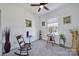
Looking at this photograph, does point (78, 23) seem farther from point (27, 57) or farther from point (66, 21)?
point (27, 57)

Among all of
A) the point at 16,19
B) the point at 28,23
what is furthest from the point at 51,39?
the point at 16,19

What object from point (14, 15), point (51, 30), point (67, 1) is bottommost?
point (51, 30)

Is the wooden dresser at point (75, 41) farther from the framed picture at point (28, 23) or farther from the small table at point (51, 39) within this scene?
the framed picture at point (28, 23)

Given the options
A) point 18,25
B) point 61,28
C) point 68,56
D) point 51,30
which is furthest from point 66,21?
point 18,25

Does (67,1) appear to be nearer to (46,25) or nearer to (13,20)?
(46,25)

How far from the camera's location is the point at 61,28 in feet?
7.00

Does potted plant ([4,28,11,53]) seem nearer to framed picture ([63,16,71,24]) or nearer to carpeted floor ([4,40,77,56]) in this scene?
carpeted floor ([4,40,77,56])

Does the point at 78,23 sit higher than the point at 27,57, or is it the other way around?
the point at 78,23

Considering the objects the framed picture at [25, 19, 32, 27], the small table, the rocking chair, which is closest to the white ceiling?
the framed picture at [25, 19, 32, 27]

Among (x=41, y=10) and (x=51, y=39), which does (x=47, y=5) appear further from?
(x=51, y=39)

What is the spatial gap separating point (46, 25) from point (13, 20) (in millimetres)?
679

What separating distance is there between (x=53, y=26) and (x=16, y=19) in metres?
0.76

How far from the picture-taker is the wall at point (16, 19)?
200 cm

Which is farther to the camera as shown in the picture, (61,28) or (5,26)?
(61,28)
